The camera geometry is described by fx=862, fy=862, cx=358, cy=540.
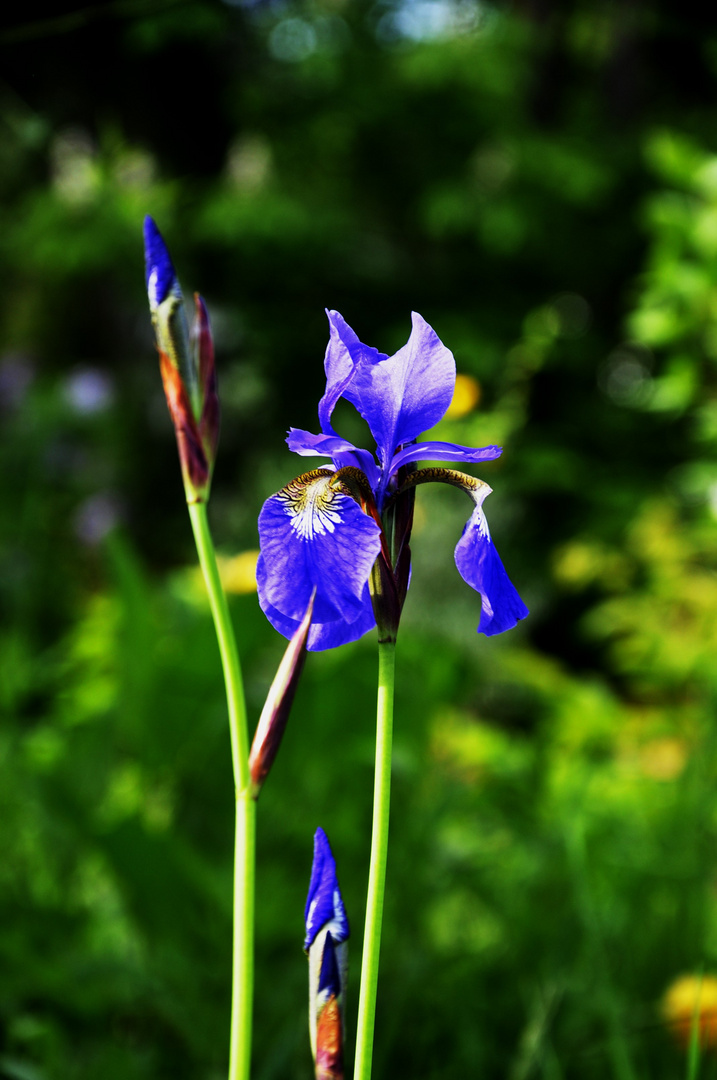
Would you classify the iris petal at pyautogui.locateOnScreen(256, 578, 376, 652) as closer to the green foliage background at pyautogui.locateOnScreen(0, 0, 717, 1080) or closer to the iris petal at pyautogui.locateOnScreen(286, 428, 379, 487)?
the iris petal at pyautogui.locateOnScreen(286, 428, 379, 487)

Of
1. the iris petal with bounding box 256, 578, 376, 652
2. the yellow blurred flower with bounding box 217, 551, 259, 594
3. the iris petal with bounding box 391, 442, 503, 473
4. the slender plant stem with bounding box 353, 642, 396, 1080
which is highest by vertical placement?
the yellow blurred flower with bounding box 217, 551, 259, 594

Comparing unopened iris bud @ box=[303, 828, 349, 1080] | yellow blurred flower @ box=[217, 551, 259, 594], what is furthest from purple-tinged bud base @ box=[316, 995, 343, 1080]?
yellow blurred flower @ box=[217, 551, 259, 594]

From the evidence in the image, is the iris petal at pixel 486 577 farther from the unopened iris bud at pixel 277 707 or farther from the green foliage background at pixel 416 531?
the green foliage background at pixel 416 531

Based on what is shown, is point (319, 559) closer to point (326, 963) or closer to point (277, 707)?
point (277, 707)

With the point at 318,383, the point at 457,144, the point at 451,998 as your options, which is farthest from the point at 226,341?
the point at 451,998

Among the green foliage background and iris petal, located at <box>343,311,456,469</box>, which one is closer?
iris petal, located at <box>343,311,456,469</box>

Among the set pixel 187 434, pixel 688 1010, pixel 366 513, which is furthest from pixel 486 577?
pixel 688 1010

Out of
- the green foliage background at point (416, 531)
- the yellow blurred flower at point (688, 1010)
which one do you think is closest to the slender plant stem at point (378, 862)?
the green foliage background at point (416, 531)
